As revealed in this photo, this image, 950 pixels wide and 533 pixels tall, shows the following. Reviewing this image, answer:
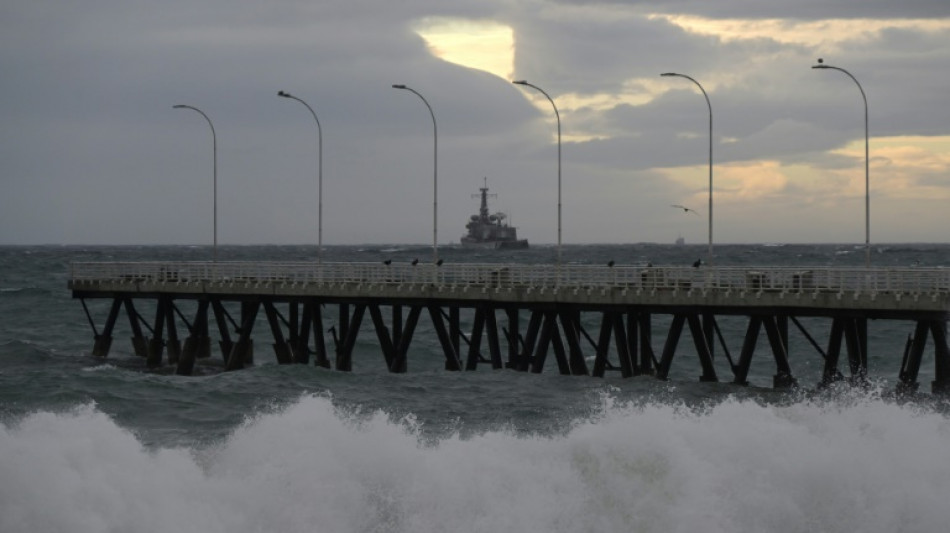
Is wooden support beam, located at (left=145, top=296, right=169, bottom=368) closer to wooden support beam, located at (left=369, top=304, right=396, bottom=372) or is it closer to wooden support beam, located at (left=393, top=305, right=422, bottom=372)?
wooden support beam, located at (left=369, top=304, right=396, bottom=372)

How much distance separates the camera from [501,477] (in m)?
29.3

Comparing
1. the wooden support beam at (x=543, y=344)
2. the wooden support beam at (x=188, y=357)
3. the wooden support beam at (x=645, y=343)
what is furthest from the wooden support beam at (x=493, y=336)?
the wooden support beam at (x=188, y=357)

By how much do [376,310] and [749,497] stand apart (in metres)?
26.1

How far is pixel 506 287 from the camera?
48.8m

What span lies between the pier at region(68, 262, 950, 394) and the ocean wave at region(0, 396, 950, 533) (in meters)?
10.8

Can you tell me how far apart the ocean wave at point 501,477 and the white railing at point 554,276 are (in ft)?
35.6

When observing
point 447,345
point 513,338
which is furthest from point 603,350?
point 447,345

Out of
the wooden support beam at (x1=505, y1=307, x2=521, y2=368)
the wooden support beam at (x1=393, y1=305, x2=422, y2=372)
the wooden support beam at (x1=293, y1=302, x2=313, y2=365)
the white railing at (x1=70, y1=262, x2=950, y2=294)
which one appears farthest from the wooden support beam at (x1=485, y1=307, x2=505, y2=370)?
the wooden support beam at (x1=293, y1=302, x2=313, y2=365)

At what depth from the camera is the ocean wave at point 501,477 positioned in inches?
1079

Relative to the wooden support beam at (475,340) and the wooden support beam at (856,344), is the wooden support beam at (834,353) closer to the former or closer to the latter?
the wooden support beam at (856,344)

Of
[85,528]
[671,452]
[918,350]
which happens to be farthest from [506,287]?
[85,528]

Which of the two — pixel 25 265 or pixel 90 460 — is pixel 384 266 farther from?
pixel 25 265

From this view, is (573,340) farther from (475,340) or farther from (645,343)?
(475,340)

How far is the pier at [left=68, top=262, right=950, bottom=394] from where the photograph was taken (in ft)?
139
